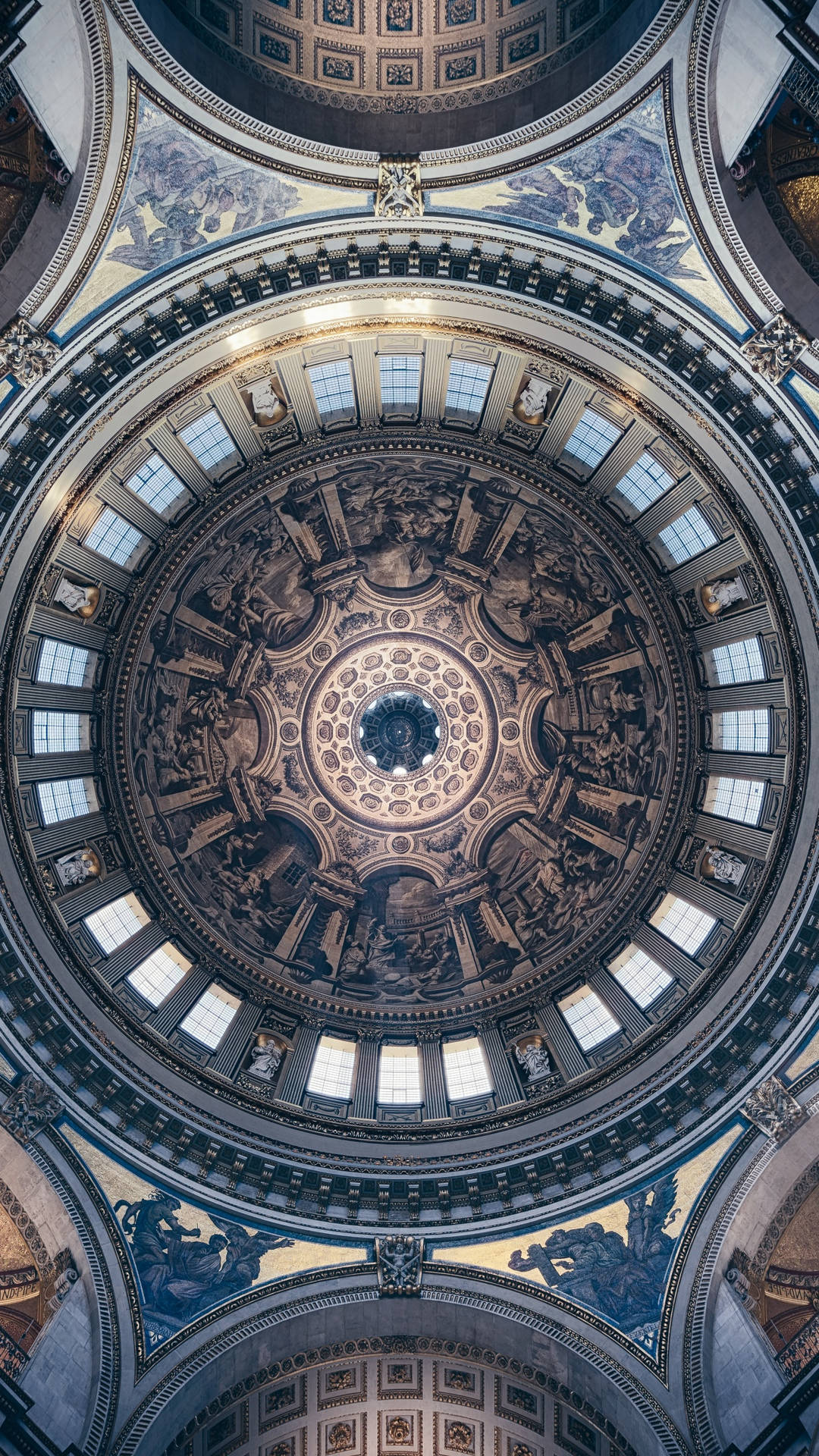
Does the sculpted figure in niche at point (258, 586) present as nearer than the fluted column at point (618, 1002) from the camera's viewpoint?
No

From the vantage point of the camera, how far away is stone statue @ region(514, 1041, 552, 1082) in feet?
95.6

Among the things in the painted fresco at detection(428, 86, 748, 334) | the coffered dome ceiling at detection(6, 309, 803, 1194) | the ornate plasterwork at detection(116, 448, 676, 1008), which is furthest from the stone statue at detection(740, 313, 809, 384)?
the ornate plasterwork at detection(116, 448, 676, 1008)

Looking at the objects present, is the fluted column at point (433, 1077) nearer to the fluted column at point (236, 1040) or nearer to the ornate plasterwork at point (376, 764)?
the ornate plasterwork at point (376, 764)

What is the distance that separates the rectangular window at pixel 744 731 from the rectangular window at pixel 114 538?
18008mm

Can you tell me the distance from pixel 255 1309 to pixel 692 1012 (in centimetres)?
1356

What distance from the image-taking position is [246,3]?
76.1 feet

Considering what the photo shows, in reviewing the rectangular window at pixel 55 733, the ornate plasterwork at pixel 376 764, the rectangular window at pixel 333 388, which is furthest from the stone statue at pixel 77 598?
the rectangular window at pixel 333 388

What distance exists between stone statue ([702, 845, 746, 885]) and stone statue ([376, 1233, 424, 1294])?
42.2ft

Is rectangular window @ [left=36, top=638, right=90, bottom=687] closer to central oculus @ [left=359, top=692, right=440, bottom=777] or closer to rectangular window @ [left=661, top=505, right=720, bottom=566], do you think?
central oculus @ [left=359, top=692, right=440, bottom=777]

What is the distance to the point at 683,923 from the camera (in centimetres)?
2961

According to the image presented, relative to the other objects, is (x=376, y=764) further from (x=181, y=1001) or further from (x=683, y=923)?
(x=683, y=923)

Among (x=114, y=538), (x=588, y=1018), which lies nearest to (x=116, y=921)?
(x=114, y=538)

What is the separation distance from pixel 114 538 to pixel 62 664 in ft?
12.6

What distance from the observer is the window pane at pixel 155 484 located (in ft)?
89.3
